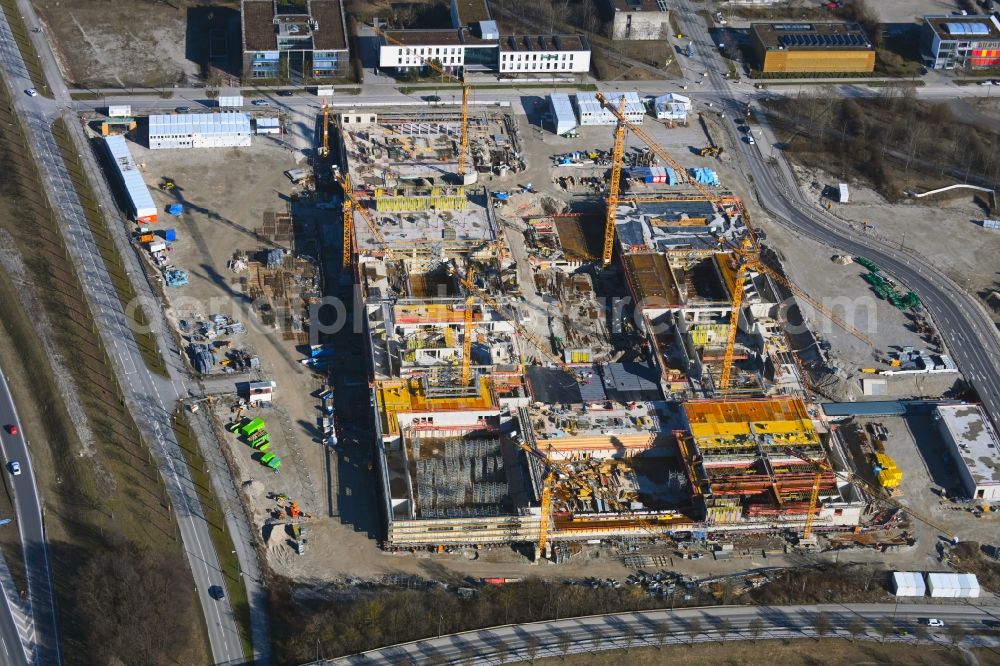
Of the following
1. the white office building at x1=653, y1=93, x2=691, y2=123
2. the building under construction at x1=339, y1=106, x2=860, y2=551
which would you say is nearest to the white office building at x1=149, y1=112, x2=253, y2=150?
the building under construction at x1=339, y1=106, x2=860, y2=551

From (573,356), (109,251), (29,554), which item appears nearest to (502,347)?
(573,356)

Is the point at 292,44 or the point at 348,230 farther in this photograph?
the point at 292,44

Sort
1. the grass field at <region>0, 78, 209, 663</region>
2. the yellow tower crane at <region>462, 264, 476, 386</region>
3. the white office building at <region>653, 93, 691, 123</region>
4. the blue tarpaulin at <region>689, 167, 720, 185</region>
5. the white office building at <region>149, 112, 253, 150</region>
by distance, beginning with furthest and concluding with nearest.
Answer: the white office building at <region>653, 93, 691, 123</region> < the blue tarpaulin at <region>689, 167, 720, 185</region> < the white office building at <region>149, 112, 253, 150</region> < the yellow tower crane at <region>462, 264, 476, 386</region> < the grass field at <region>0, 78, 209, 663</region>

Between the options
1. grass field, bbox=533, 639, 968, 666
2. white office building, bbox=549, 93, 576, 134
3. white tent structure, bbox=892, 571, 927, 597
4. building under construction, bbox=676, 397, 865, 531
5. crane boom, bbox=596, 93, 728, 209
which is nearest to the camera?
grass field, bbox=533, 639, 968, 666

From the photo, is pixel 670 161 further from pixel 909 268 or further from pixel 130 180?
pixel 130 180

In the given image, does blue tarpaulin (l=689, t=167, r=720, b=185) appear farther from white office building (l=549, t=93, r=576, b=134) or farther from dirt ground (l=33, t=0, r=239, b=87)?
dirt ground (l=33, t=0, r=239, b=87)

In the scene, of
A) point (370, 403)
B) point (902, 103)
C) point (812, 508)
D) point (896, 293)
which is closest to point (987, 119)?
point (902, 103)

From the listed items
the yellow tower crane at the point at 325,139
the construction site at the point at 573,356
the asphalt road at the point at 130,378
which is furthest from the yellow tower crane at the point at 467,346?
the yellow tower crane at the point at 325,139
